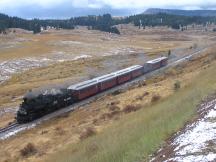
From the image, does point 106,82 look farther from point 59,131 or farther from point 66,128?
point 59,131

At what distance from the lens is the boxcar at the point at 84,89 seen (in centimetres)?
5321

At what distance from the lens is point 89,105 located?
164ft

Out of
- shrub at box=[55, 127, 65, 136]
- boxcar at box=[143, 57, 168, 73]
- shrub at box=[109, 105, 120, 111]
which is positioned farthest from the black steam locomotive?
boxcar at box=[143, 57, 168, 73]

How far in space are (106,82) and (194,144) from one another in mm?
48647

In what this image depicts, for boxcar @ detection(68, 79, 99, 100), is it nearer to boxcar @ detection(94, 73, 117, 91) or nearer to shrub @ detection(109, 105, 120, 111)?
boxcar @ detection(94, 73, 117, 91)

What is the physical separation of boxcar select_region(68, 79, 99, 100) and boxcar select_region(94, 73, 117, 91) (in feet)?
4.82

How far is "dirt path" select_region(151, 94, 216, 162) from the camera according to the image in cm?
1226

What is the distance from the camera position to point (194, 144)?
13336mm

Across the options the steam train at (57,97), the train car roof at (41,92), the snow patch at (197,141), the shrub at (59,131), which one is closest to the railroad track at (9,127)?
the steam train at (57,97)

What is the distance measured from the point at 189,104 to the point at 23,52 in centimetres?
12033

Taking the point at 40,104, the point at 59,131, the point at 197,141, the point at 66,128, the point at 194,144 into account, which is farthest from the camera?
the point at 40,104

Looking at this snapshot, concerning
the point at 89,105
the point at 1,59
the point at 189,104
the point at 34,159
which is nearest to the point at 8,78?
the point at 1,59

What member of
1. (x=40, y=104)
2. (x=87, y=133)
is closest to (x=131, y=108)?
(x=87, y=133)

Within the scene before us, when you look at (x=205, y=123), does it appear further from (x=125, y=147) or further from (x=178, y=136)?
(x=125, y=147)
